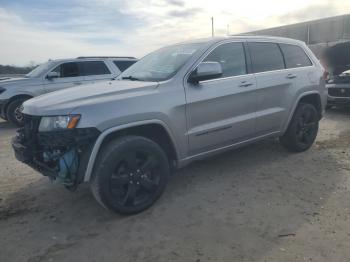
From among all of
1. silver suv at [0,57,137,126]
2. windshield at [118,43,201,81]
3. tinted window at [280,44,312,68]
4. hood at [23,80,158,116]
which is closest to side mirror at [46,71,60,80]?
silver suv at [0,57,137,126]

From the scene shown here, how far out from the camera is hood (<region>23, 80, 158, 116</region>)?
10.2 feet

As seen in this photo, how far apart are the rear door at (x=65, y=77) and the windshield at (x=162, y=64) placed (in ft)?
17.4

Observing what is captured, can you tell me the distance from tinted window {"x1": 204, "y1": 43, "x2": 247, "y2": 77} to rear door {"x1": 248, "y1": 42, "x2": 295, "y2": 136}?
0.21 metres

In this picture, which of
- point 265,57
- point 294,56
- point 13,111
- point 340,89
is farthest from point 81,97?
point 340,89

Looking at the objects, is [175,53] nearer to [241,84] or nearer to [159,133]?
[241,84]

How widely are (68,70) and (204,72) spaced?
6792 mm

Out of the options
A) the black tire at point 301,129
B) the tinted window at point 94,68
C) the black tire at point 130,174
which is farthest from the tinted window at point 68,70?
the black tire at point 130,174

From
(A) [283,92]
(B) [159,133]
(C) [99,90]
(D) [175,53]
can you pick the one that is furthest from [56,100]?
(A) [283,92]

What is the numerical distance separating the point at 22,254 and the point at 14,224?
0.62 m

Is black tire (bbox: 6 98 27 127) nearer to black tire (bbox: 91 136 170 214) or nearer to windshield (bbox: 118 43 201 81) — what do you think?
windshield (bbox: 118 43 201 81)

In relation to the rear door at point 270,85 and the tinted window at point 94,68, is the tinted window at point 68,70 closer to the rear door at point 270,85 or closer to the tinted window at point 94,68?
the tinted window at point 94,68

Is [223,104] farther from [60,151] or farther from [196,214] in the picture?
[60,151]

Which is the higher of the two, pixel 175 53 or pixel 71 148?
pixel 175 53

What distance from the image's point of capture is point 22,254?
287 centimetres
